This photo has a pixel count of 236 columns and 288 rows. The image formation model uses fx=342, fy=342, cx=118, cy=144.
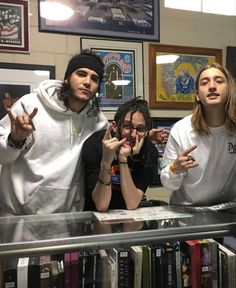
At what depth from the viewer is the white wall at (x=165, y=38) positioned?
2076 mm

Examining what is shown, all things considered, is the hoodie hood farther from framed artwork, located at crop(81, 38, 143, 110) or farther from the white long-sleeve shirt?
framed artwork, located at crop(81, 38, 143, 110)

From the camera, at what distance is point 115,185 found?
1.51m

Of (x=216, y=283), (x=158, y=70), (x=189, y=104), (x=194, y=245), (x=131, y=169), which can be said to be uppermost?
(x=158, y=70)

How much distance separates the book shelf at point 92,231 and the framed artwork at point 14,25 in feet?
4.09

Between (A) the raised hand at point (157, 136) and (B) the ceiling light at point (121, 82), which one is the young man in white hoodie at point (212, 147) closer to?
(A) the raised hand at point (157, 136)

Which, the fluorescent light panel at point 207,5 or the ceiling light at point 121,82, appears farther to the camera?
the fluorescent light panel at point 207,5

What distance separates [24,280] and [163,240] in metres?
0.39

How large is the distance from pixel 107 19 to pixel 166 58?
481 millimetres

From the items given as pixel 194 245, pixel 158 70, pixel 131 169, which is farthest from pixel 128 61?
pixel 194 245

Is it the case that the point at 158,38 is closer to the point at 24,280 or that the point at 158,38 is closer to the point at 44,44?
the point at 44,44

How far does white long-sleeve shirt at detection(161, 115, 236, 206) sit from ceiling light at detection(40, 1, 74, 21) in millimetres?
1155

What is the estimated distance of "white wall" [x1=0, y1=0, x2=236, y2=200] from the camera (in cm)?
208

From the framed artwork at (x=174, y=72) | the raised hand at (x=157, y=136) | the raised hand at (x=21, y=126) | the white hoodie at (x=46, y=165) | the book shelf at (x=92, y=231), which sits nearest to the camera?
the book shelf at (x=92, y=231)

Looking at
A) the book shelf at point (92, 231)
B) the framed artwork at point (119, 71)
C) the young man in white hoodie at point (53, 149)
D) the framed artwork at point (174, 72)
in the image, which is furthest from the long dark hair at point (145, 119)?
the framed artwork at point (174, 72)
